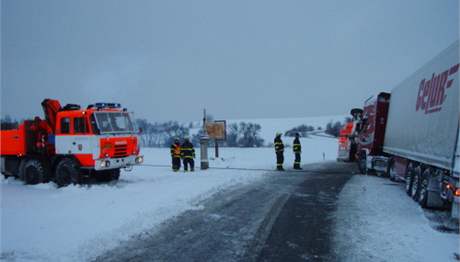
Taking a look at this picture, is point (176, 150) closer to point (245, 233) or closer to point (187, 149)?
point (187, 149)

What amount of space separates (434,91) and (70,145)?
11.1m

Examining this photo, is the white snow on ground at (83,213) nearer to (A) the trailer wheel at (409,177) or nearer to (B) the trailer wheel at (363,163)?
(A) the trailer wheel at (409,177)

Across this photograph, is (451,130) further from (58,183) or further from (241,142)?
(241,142)

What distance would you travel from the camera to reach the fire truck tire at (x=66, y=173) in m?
11.3

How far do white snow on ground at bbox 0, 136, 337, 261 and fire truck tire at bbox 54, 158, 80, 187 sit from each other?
0.37 meters

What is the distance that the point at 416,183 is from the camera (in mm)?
8875

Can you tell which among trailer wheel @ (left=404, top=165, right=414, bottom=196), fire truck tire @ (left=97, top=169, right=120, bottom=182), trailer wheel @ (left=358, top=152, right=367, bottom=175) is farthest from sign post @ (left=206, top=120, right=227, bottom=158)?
trailer wheel @ (left=404, top=165, right=414, bottom=196)

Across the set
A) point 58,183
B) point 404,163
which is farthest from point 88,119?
point 404,163

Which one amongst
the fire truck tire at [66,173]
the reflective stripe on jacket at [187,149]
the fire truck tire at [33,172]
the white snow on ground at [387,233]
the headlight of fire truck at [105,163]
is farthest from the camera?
→ the reflective stripe on jacket at [187,149]

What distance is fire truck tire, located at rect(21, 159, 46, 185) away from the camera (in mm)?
12117

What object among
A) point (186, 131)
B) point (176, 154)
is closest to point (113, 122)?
point (176, 154)

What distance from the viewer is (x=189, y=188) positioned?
10289 millimetres

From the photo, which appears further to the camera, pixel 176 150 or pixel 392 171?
pixel 176 150

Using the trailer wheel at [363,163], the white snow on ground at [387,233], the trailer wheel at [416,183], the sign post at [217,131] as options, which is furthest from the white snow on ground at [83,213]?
the sign post at [217,131]
